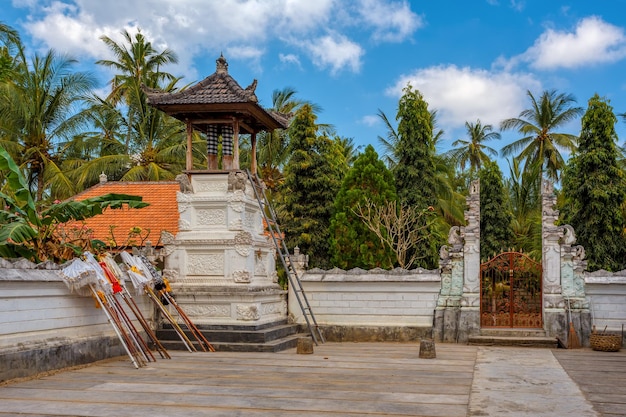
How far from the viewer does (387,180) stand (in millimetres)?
22312

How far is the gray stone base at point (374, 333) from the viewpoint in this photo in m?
13.9

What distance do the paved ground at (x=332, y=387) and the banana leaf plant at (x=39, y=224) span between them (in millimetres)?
2269

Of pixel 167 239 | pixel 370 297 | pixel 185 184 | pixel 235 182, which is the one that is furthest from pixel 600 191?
pixel 167 239

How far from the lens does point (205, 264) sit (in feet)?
42.5

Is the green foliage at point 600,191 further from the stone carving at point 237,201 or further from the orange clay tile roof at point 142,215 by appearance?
the stone carving at point 237,201

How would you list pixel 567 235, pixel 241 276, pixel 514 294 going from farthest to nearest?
pixel 514 294 < pixel 567 235 < pixel 241 276

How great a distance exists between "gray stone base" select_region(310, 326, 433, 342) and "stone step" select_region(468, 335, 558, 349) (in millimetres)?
1027

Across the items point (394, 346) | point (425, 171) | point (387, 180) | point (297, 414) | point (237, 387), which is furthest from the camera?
point (425, 171)

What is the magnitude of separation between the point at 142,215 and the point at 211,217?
5652 millimetres

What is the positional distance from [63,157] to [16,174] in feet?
64.8

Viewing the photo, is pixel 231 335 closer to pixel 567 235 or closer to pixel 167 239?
pixel 167 239

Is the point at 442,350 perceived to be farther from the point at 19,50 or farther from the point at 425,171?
the point at 19,50

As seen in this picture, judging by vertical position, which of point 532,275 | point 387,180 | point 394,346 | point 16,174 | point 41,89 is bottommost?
point 394,346

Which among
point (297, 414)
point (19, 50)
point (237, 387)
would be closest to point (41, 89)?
point (19, 50)
